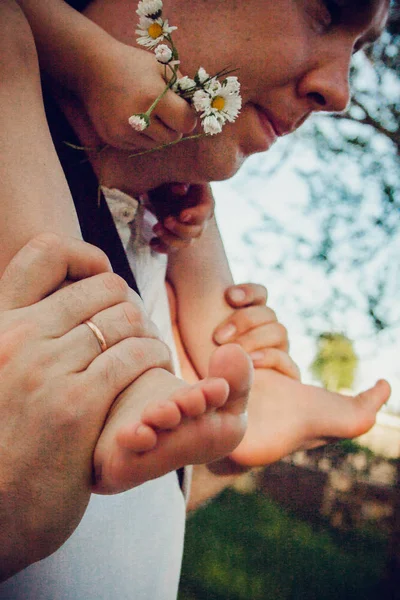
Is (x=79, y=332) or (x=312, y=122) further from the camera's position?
(x=312, y=122)

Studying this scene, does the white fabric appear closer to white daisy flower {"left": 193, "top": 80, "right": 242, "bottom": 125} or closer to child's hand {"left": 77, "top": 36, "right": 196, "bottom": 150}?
child's hand {"left": 77, "top": 36, "right": 196, "bottom": 150}

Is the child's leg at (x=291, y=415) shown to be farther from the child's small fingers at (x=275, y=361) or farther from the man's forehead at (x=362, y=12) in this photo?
the man's forehead at (x=362, y=12)

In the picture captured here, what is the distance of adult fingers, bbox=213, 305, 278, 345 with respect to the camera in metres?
1.58

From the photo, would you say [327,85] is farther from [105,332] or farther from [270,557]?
[270,557]

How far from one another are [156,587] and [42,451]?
0.58 meters

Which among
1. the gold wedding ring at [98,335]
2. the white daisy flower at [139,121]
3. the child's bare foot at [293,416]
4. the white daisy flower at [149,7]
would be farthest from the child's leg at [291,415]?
the white daisy flower at [149,7]

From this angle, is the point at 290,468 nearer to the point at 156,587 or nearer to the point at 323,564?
the point at 323,564

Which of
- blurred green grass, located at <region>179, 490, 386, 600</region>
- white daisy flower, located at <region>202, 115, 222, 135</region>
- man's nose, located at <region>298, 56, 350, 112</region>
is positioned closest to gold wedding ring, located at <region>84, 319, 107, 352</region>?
white daisy flower, located at <region>202, 115, 222, 135</region>

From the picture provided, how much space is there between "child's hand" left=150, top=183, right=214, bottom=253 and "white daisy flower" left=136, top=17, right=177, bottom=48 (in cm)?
44

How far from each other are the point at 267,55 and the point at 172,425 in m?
1.01

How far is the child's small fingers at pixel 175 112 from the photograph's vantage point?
1.04 m

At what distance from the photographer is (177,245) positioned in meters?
1.50

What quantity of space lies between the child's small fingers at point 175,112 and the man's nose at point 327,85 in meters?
0.47

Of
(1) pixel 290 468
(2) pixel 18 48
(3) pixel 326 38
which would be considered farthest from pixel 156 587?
(1) pixel 290 468
